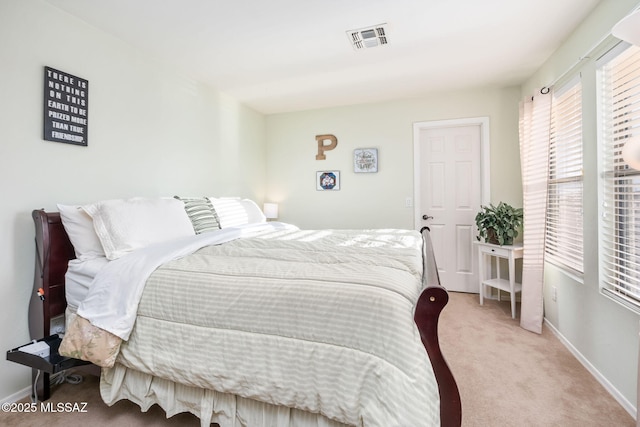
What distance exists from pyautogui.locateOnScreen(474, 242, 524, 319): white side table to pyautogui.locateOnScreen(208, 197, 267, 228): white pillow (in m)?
2.44

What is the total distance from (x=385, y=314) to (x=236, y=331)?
653 mm

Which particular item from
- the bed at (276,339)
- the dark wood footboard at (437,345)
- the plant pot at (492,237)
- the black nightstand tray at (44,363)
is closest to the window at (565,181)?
the plant pot at (492,237)

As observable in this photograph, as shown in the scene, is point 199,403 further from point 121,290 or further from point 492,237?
point 492,237

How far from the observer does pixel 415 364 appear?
3.40 ft

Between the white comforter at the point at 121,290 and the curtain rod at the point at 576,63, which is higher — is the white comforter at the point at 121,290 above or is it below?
below

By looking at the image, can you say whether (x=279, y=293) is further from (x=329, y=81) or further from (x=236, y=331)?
(x=329, y=81)

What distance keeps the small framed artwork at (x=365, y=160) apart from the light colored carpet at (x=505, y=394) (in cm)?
223

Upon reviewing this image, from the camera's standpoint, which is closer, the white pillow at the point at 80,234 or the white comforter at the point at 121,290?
the white comforter at the point at 121,290

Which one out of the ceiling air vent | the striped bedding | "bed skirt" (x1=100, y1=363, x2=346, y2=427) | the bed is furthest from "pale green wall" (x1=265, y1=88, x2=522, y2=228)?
"bed skirt" (x1=100, y1=363, x2=346, y2=427)

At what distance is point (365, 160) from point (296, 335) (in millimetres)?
3146

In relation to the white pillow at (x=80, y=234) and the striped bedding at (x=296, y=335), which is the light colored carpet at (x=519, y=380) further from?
the white pillow at (x=80, y=234)

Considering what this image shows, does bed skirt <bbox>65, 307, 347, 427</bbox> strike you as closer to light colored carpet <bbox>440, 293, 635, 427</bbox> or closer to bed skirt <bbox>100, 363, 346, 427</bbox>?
bed skirt <bbox>100, 363, 346, 427</bbox>

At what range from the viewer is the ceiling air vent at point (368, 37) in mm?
2289

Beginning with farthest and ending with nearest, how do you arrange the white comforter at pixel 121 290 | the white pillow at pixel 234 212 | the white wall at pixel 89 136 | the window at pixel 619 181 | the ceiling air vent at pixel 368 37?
the white pillow at pixel 234 212 → the ceiling air vent at pixel 368 37 → the white wall at pixel 89 136 → the window at pixel 619 181 → the white comforter at pixel 121 290
